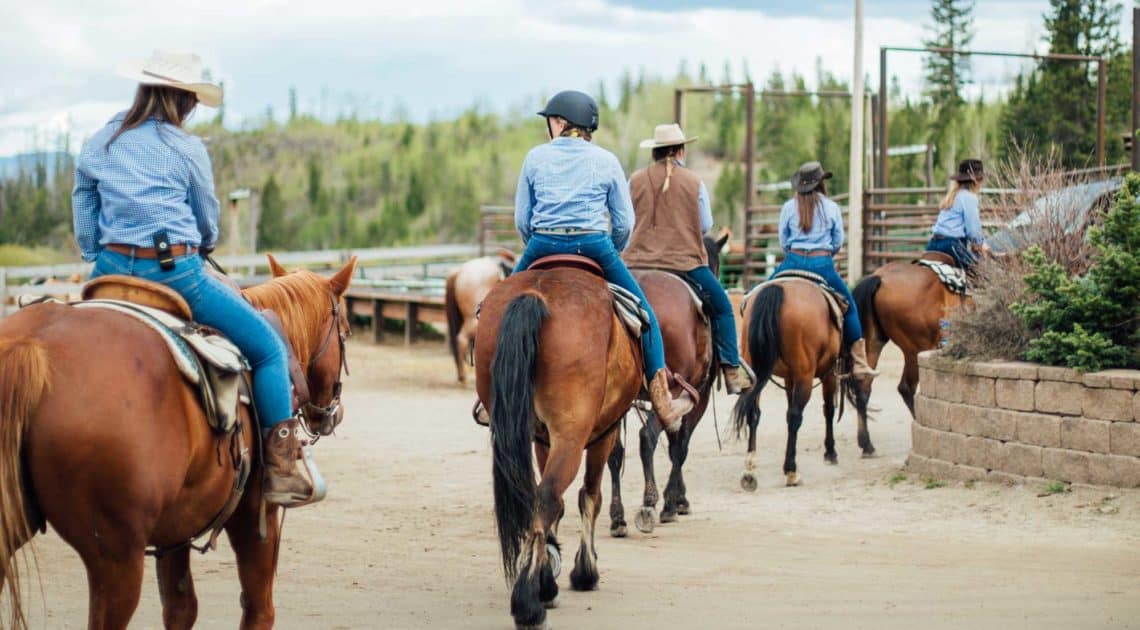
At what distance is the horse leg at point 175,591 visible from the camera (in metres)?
5.59

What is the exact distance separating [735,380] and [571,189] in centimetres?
303

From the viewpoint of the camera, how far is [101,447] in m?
4.32

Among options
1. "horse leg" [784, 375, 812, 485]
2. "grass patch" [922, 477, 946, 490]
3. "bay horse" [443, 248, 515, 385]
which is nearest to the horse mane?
"grass patch" [922, 477, 946, 490]

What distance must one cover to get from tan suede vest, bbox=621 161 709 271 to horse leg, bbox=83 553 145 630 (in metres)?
5.27

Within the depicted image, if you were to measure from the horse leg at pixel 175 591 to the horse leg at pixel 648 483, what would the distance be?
4023 millimetres

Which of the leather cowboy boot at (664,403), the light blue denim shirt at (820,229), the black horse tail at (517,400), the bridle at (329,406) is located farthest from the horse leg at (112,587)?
the light blue denim shirt at (820,229)

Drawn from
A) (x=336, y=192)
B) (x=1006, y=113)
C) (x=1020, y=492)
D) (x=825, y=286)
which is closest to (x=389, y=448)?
(x=825, y=286)

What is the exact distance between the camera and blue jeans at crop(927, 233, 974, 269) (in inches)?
514

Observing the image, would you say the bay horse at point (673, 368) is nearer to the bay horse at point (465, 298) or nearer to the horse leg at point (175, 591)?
the horse leg at point (175, 591)

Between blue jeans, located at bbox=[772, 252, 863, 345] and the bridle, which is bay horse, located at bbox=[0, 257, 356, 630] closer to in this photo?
the bridle

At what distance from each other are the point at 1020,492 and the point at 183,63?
21.8ft

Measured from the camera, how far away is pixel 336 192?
58.1 meters

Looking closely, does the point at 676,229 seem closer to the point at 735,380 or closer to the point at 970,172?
the point at 735,380

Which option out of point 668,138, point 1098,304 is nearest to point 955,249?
point 1098,304
